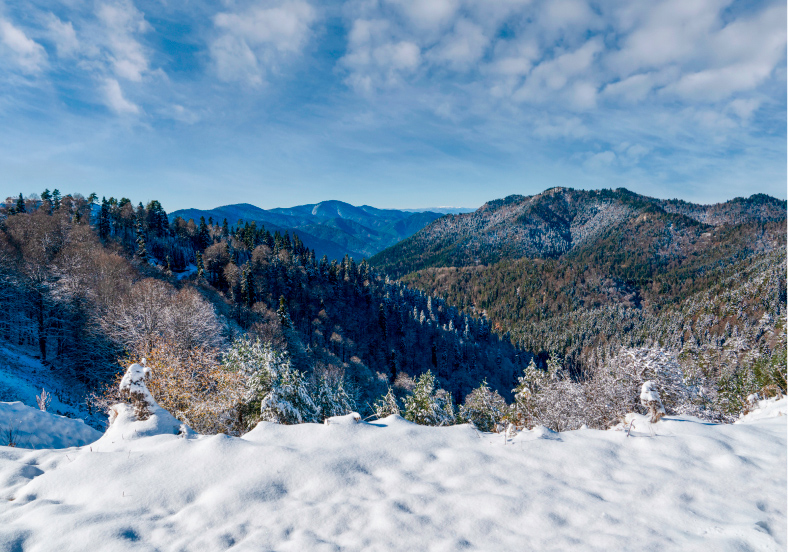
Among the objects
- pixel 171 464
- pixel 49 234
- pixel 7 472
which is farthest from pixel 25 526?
pixel 49 234

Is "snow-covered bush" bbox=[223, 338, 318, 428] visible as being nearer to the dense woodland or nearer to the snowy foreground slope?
the dense woodland

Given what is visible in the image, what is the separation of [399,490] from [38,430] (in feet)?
46.8

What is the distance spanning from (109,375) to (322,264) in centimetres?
8329

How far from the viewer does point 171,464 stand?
25.1 feet

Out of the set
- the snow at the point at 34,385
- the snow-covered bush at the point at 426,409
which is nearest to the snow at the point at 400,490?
the snow-covered bush at the point at 426,409

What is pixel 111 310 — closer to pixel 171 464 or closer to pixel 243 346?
pixel 243 346

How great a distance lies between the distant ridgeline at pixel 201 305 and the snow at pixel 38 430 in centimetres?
924

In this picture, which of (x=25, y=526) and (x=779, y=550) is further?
(x=25, y=526)

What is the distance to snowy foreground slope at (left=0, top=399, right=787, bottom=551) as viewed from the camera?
18.8ft

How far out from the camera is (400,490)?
7148mm

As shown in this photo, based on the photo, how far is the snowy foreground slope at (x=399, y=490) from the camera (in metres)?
5.74

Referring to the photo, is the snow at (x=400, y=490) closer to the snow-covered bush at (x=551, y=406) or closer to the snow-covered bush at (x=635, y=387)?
the snow-covered bush at (x=635, y=387)

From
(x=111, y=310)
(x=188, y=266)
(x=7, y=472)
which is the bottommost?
(x=7, y=472)

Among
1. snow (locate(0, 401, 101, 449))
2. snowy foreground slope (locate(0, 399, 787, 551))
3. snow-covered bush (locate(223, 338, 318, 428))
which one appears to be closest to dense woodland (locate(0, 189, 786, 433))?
snow-covered bush (locate(223, 338, 318, 428))
